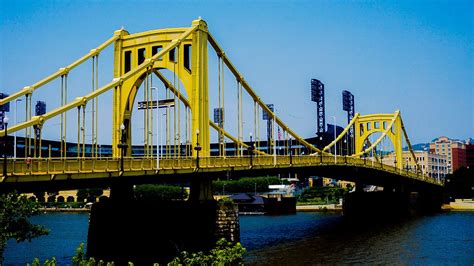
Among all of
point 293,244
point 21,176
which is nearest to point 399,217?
point 293,244

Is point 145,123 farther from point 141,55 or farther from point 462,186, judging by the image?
point 462,186

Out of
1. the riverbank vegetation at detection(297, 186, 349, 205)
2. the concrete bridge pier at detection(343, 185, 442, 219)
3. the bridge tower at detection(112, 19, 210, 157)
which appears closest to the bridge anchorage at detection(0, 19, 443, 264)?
the bridge tower at detection(112, 19, 210, 157)

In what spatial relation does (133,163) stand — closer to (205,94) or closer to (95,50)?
(205,94)

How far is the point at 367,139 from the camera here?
5207 inches

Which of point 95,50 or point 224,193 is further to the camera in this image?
point 224,193

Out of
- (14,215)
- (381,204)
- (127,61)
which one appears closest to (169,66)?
(127,61)

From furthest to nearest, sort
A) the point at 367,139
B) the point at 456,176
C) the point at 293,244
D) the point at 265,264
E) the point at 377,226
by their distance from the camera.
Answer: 1. the point at 456,176
2. the point at 367,139
3. the point at 377,226
4. the point at 293,244
5. the point at 265,264

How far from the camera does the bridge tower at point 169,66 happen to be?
5362 cm

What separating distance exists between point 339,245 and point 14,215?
1347 inches

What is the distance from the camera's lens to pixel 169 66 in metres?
55.7

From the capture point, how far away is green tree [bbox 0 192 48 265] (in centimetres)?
3762

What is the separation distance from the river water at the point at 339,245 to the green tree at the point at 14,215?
1092 centimetres

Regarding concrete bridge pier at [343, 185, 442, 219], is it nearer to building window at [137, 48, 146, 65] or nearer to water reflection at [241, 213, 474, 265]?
water reflection at [241, 213, 474, 265]

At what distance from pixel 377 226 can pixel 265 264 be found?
43111 millimetres
